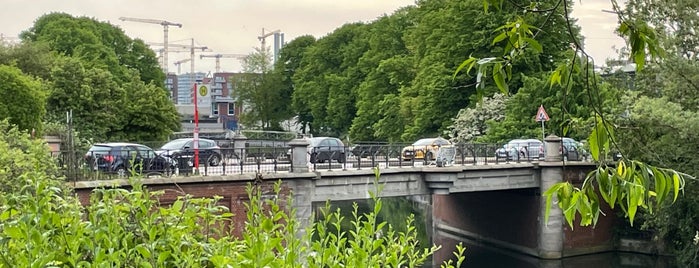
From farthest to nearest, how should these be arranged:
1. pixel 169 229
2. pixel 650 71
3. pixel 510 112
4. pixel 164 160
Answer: pixel 510 112 → pixel 650 71 → pixel 164 160 → pixel 169 229

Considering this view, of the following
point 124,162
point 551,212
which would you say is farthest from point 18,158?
point 551,212

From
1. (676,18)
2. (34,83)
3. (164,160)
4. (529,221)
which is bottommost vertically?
(529,221)

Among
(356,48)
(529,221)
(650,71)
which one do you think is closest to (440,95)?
(529,221)

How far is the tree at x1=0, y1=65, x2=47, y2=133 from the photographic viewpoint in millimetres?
26094

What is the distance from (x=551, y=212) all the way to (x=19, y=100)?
792 inches

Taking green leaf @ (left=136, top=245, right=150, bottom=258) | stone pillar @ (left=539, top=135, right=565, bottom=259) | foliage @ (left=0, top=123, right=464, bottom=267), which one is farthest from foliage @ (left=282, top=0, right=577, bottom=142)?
green leaf @ (left=136, top=245, right=150, bottom=258)

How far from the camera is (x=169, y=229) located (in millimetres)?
3693

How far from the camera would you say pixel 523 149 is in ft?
107

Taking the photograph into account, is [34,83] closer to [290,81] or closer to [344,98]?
[344,98]

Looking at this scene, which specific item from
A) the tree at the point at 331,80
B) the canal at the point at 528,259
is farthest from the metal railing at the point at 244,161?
the tree at the point at 331,80

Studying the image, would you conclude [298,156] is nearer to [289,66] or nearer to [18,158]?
[18,158]

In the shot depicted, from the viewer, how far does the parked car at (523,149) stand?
30734 millimetres

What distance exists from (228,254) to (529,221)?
27.8 m

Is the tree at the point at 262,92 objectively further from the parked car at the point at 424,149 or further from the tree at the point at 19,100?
the tree at the point at 19,100
